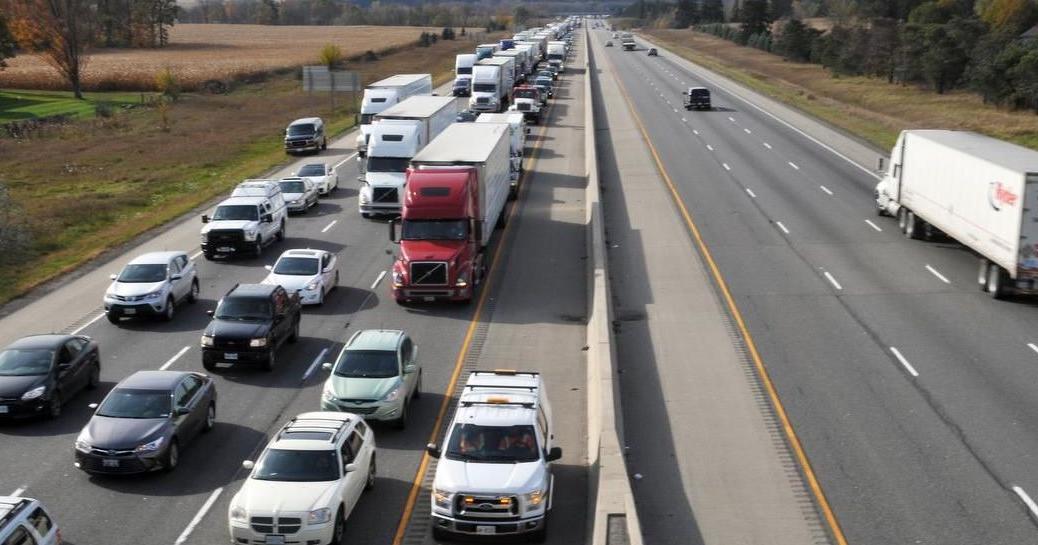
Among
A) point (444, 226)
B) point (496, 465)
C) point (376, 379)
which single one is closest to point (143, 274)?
point (444, 226)

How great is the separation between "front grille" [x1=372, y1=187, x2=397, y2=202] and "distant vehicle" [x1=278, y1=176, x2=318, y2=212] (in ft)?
10.3

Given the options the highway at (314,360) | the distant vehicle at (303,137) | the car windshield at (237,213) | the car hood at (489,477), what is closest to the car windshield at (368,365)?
the highway at (314,360)

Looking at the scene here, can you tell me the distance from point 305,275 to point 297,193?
45.1 ft

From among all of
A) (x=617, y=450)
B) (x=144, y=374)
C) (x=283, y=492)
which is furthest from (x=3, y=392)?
(x=617, y=450)

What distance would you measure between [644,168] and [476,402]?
35.5 m

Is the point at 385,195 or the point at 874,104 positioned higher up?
the point at 874,104

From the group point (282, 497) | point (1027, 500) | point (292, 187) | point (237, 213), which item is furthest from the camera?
point (292, 187)

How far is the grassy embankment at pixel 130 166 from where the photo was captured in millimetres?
41066

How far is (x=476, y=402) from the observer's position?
1867 centimetres

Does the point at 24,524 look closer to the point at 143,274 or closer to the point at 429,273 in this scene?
the point at 143,274

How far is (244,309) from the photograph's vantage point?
2600cm

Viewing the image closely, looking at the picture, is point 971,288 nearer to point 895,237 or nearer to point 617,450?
point 895,237

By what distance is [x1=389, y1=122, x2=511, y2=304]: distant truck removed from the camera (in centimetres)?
3045

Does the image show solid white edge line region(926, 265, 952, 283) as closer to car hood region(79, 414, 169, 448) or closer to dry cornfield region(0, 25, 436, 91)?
car hood region(79, 414, 169, 448)
